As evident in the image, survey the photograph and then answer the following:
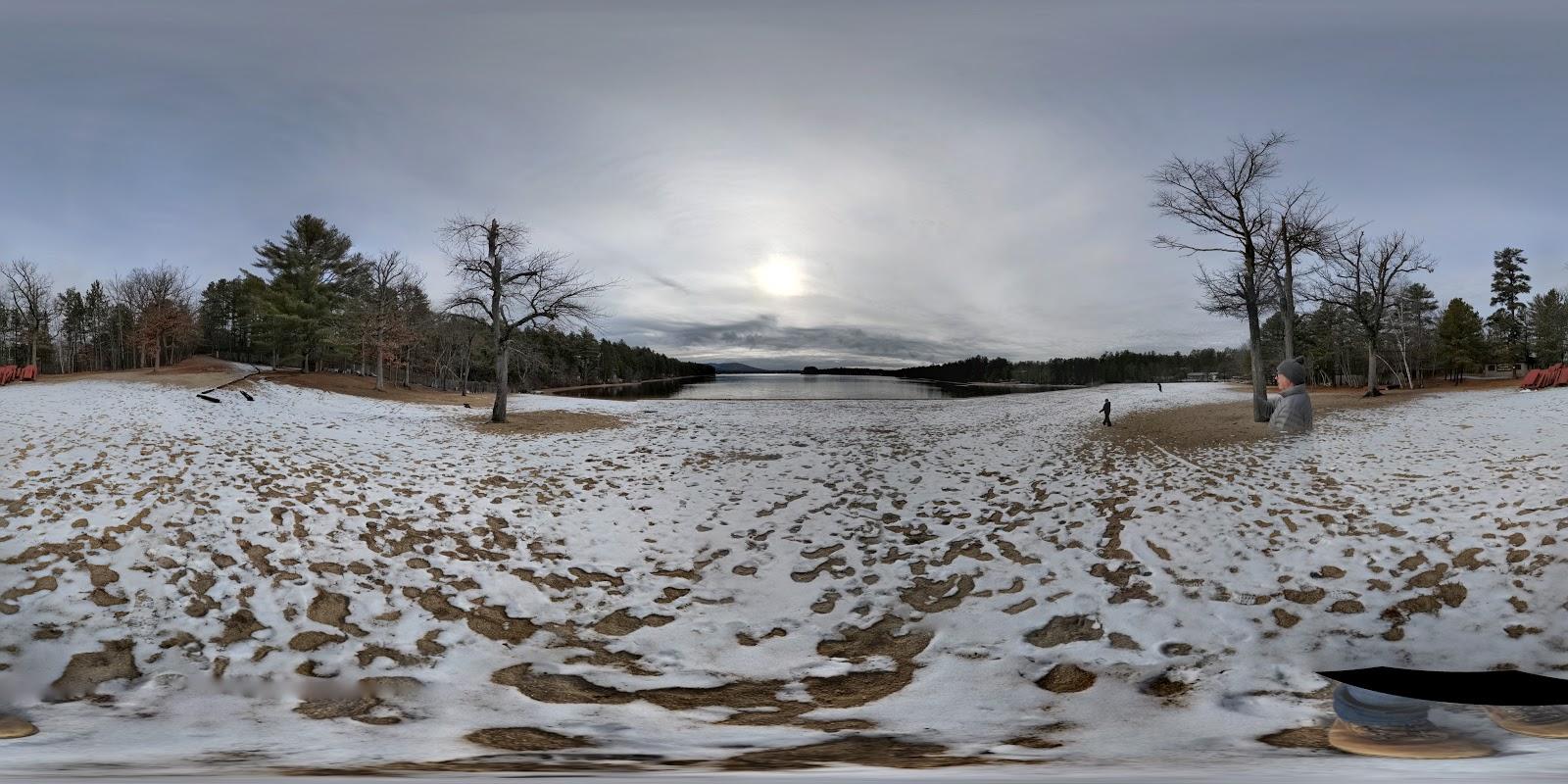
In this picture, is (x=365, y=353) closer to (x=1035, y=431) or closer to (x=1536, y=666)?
(x=1035, y=431)

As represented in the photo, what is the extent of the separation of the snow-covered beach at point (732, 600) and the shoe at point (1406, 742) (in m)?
0.16

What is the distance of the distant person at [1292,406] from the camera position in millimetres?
11953

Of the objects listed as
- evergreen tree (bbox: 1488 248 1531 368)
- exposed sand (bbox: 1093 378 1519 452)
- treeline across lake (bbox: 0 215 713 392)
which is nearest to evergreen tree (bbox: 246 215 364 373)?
treeline across lake (bbox: 0 215 713 392)

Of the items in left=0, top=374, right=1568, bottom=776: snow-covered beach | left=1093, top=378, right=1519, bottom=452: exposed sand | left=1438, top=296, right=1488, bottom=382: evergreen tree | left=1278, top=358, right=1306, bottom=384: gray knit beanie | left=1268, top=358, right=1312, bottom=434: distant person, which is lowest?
left=0, top=374, right=1568, bottom=776: snow-covered beach

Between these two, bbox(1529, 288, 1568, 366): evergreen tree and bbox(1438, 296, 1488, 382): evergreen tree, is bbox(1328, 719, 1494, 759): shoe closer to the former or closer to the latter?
bbox(1438, 296, 1488, 382): evergreen tree

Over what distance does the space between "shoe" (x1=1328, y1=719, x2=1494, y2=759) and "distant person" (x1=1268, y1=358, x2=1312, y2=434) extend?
11.2 m

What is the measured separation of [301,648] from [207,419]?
1074 cm

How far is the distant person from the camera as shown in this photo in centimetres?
1195

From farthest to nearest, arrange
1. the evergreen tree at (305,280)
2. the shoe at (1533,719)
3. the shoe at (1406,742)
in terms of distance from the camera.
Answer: the evergreen tree at (305,280) → the shoe at (1533,719) → the shoe at (1406,742)

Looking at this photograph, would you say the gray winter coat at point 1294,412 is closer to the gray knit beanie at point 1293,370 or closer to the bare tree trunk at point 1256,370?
the gray knit beanie at point 1293,370

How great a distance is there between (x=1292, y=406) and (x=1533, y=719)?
1122cm

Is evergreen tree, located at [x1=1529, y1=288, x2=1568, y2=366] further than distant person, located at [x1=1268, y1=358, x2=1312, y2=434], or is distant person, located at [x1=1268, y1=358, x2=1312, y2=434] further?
evergreen tree, located at [x1=1529, y1=288, x2=1568, y2=366]

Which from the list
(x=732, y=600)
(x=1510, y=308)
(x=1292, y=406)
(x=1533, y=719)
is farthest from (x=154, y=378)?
(x=1510, y=308)

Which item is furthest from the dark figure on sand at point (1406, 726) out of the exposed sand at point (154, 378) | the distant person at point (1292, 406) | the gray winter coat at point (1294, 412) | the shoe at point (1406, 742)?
the exposed sand at point (154, 378)
